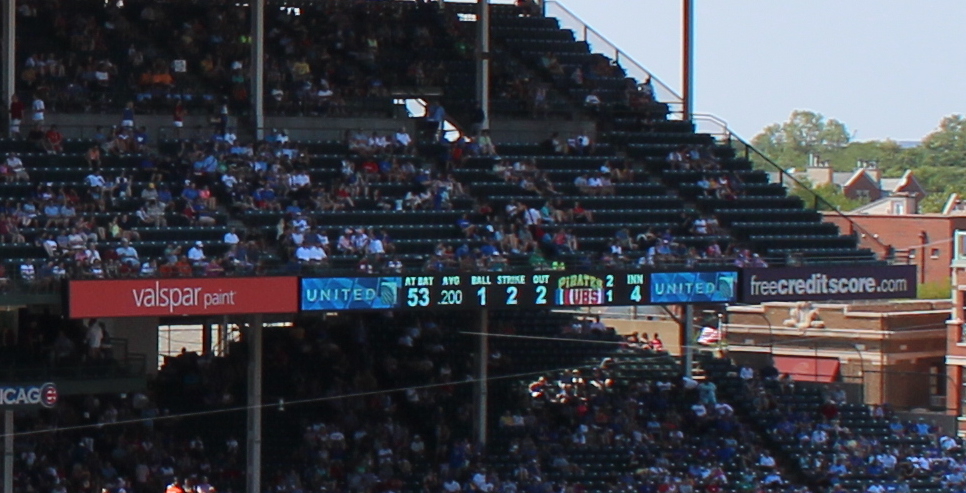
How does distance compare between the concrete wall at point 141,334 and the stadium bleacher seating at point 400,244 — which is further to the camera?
the concrete wall at point 141,334

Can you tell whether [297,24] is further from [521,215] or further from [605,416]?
[605,416]

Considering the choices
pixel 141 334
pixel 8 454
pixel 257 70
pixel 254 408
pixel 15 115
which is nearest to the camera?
pixel 8 454

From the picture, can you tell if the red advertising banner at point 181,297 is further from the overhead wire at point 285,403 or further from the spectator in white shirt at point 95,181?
the spectator in white shirt at point 95,181

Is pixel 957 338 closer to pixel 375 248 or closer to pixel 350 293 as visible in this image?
pixel 375 248

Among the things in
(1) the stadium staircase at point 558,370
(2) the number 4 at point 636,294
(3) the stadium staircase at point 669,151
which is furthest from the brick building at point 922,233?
(2) the number 4 at point 636,294

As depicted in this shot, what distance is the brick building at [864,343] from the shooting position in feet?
166

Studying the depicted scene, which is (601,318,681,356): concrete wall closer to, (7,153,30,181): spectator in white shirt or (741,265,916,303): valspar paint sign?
(741,265,916,303): valspar paint sign

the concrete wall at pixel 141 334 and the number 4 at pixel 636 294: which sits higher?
the number 4 at pixel 636 294

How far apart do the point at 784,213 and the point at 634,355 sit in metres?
3.79

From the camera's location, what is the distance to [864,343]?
170ft

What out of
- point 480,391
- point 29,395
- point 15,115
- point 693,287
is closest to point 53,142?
point 15,115

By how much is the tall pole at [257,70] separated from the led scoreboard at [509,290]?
4725mm

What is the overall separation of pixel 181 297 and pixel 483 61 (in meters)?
9.79

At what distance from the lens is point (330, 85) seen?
3588 centimetres
